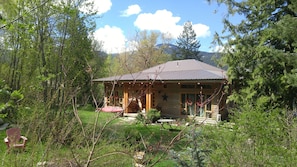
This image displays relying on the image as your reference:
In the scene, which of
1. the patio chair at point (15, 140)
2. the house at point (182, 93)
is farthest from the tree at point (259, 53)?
the patio chair at point (15, 140)

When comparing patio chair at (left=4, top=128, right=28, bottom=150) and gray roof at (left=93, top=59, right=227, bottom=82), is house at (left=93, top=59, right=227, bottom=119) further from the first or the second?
patio chair at (left=4, top=128, right=28, bottom=150)

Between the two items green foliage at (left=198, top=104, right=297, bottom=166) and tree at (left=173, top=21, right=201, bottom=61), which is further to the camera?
tree at (left=173, top=21, right=201, bottom=61)

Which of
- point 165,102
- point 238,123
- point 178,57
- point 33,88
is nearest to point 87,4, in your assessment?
point 165,102

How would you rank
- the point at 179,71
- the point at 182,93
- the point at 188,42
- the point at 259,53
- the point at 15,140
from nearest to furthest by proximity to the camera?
the point at 15,140 < the point at 259,53 < the point at 182,93 < the point at 179,71 < the point at 188,42

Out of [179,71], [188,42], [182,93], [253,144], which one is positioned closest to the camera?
[253,144]

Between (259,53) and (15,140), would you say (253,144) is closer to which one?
(15,140)

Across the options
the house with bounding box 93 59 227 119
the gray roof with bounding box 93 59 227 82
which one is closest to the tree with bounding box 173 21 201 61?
the gray roof with bounding box 93 59 227 82

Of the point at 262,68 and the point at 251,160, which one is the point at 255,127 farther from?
the point at 262,68

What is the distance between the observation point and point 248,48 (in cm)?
1286

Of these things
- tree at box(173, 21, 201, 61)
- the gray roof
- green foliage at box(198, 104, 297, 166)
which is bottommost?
green foliage at box(198, 104, 297, 166)

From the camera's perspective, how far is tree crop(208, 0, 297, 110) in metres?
12.1

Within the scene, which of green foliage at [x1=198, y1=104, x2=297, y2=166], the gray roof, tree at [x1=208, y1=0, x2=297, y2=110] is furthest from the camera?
the gray roof

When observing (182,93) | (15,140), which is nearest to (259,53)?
(182,93)

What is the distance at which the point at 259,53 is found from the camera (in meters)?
12.1
